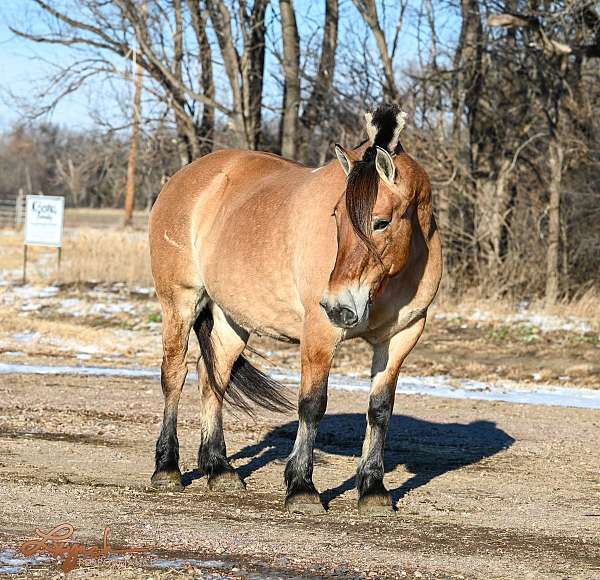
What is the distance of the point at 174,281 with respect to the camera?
23.6 ft

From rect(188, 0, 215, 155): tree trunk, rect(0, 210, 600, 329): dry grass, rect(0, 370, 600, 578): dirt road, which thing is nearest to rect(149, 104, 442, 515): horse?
rect(0, 370, 600, 578): dirt road

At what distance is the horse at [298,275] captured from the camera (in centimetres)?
541

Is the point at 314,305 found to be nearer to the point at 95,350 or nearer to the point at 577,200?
the point at 95,350

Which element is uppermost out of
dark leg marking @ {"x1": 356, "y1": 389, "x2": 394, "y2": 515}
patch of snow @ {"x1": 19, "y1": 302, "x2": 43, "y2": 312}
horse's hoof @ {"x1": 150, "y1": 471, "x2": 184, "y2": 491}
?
dark leg marking @ {"x1": 356, "y1": 389, "x2": 394, "y2": 515}

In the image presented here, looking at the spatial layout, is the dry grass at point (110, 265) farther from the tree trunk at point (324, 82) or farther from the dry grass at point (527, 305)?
the dry grass at point (527, 305)

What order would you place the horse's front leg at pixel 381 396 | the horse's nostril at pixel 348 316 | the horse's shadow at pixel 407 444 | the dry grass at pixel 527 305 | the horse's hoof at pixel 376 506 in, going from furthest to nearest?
the dry grass at pixel 527 305
the horse's shadow at pixel 407 444
the horse's front leg at pixel 381 396
the horse's hoof at pixel 376 506
the horse's nostril at pixel 348 316

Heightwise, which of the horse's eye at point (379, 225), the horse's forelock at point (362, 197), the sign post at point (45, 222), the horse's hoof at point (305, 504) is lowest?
the horse's hoof at point (305, 504)

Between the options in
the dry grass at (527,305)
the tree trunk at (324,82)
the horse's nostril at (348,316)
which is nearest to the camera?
the horse's nostril at (348,316)

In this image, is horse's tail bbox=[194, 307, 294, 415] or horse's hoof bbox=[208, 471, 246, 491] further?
horse's tail bbox=[194, 307, 294, 415]

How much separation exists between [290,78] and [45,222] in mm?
7101

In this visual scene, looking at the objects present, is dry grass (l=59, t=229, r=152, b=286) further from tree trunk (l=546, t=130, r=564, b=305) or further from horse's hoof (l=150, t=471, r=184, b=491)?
horse's hoof (l=150, t=471, r=184, b=491)

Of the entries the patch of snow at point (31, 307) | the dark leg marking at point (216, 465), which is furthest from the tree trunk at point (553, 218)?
the dark leg marking at point (216, 465)

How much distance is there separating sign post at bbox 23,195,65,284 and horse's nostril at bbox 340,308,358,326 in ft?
64.4

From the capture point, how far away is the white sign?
23859 mm
